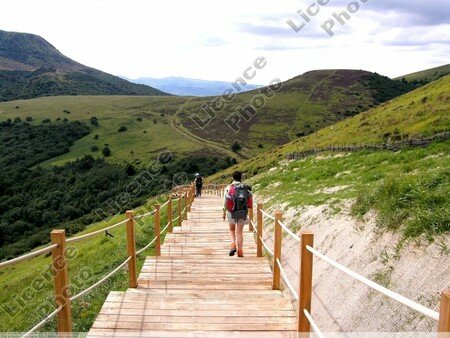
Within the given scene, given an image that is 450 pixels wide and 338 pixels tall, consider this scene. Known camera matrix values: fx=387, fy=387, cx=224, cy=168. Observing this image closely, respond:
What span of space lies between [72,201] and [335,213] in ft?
187

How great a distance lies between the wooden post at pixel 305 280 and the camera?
373 cm

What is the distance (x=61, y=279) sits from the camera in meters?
3.63

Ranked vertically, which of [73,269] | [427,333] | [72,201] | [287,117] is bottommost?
[72,201]

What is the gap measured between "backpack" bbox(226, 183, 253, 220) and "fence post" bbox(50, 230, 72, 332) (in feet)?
14.2

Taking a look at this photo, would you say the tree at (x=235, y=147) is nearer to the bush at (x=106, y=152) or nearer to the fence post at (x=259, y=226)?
the bush at (x=106, y=152)

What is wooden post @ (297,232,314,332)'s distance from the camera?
3732 millimetres

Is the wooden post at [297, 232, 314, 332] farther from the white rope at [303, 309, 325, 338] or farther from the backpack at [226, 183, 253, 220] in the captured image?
the backpack at [226, 183, 253, 220]

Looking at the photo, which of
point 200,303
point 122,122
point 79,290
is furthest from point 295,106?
point 200,303

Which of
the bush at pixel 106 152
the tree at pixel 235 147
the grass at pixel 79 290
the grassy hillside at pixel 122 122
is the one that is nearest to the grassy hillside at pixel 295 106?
the tree at pixel 235 147

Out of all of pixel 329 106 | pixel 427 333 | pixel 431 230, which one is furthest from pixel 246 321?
pixel 329 106

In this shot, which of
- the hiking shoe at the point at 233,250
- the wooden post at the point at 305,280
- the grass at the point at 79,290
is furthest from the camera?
the hiking shoe at the point at 233,250

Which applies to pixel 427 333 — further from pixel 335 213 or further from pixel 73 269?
pixel 73 269

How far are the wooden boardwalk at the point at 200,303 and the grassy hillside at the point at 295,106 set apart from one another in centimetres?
6632

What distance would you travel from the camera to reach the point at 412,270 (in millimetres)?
4633
